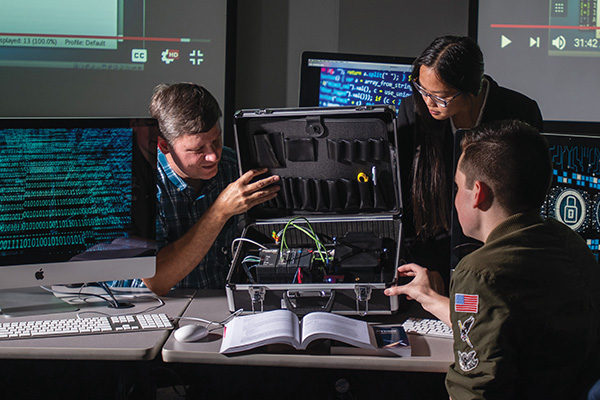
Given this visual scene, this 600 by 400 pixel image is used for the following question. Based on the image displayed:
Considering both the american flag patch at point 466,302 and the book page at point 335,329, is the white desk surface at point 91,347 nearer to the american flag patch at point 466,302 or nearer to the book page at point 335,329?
the book page at point 335,329

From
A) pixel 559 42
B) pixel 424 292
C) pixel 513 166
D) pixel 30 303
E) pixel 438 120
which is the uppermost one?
pixel 559 42

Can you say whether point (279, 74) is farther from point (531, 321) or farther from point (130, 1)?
→ point (531, 321)

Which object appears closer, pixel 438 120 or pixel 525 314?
pixel 525 314

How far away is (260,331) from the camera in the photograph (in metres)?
1.40

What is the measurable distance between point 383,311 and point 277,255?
0.34 metres

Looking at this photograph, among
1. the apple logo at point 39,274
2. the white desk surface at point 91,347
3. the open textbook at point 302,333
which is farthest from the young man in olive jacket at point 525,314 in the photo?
the apple logo at point 39,274

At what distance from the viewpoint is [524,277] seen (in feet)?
3.92

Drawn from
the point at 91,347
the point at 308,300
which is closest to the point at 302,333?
the point at 308,300

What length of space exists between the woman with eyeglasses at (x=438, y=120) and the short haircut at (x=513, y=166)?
0.61 m

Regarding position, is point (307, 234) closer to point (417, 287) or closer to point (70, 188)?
point (417, 287)

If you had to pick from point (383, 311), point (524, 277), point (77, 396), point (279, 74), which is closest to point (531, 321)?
point (524, 277)

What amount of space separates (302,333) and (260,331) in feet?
0.30

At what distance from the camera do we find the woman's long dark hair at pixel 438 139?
6.56 ft

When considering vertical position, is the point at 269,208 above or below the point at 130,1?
below
